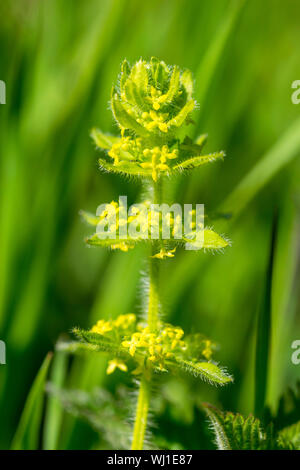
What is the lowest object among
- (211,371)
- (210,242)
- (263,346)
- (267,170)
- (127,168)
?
(211,371)

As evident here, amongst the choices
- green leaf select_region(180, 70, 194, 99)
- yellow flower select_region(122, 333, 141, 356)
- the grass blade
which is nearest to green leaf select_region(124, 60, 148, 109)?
green leaf select_region(180, 70, 194, 99)

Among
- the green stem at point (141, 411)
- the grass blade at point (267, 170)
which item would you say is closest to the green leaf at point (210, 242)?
the green stem at point (141, 411)

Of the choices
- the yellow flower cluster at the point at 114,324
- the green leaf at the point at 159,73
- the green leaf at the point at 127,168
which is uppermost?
→ the green leaf at the point at 159,73

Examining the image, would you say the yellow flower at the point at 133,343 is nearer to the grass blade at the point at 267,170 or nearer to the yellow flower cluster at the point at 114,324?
the yellow flower cluster at the point at 114,324

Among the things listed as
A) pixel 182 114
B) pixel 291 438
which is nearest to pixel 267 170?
pixel 182 114

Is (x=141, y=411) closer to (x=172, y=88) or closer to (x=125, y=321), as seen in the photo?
(x=125, y=321)

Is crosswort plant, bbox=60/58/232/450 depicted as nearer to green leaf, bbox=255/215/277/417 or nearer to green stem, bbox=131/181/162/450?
green stem, bbox=131/181/162/450

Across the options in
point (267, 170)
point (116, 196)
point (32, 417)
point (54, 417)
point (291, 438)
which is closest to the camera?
point (291, 438)
